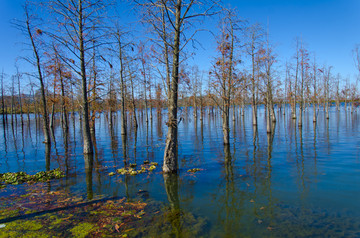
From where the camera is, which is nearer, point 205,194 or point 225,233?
point 225,233

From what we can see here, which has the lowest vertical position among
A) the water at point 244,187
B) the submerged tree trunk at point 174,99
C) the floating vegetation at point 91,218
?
the water at point 244,187

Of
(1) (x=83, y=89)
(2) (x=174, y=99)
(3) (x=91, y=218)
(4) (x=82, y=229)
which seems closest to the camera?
(4) (x=82, y=229)

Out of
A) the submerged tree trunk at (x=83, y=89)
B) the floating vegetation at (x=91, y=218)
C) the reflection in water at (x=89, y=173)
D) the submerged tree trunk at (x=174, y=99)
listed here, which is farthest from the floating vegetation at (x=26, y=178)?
the submerged tree trunk at (x=174, y=99)

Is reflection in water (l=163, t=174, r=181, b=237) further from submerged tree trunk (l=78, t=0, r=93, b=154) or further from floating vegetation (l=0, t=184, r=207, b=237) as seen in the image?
submerged tree trunk (l=78, t=0, r=93, b=154)

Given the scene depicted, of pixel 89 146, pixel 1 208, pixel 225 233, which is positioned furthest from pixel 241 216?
pixel 89 146

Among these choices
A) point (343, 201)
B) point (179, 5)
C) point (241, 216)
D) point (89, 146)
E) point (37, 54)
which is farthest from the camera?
point (37, 54)

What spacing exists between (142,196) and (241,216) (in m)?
3.21

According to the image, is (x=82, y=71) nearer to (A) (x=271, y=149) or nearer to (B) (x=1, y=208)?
(B) (x=1, y=208)

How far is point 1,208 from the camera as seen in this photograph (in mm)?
5980

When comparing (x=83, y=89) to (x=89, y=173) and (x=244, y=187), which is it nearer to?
(x=89, y=173)

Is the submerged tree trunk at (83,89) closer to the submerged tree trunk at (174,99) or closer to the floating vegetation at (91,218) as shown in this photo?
the submerged tree trunk at (174,99)

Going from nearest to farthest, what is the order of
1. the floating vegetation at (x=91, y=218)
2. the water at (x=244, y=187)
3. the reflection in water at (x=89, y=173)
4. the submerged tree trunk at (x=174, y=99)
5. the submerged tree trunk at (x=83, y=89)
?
the floating vegetation at (x=91, y=218)
the water at (x=244, y=187)
the reflection in water at (x=89, y=173)
the submerged tree trunk at (x=174, y=99)
the submerged tree trunk at (x=83, y=89)

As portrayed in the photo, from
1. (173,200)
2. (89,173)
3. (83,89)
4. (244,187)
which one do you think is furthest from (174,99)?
(83,89)

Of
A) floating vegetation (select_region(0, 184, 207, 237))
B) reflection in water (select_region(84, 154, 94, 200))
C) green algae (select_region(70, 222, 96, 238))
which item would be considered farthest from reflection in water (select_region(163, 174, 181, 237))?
reflection in water (select_region(84, 154, 94, 200))
